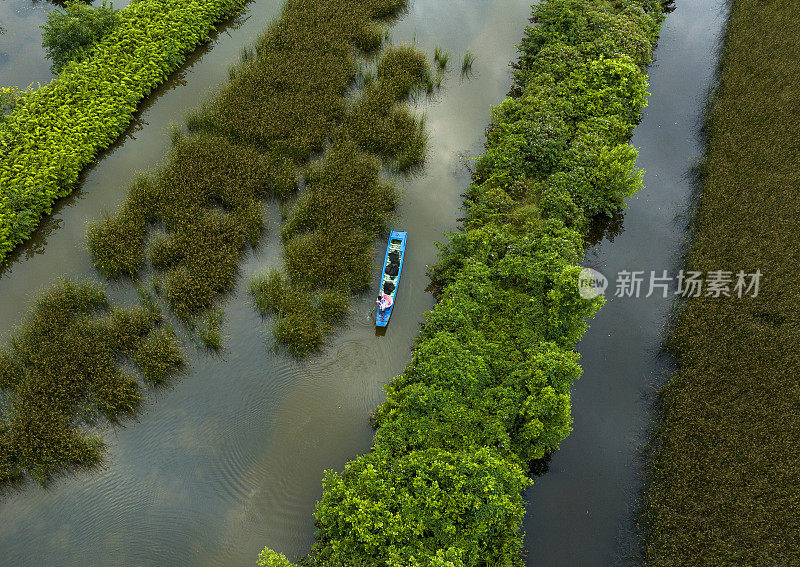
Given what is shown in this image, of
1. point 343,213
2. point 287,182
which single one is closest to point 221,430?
point 343,213

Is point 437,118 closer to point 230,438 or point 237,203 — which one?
point 237,203

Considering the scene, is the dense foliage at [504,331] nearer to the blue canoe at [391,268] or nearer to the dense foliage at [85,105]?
the blue canoe at [391,268]

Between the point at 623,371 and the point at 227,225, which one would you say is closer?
the point at 623,371

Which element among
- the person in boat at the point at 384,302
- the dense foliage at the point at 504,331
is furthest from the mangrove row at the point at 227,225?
the dense foliage at the point at 504,331

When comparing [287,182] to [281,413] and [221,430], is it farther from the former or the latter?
[221,430]

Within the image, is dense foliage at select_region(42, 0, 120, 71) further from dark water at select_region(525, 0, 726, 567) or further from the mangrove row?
dark water at select_region(525, 0, 726, 567)

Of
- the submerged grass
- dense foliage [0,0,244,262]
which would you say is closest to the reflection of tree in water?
the submerged grass

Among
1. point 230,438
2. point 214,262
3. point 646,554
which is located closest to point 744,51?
point 646,554
